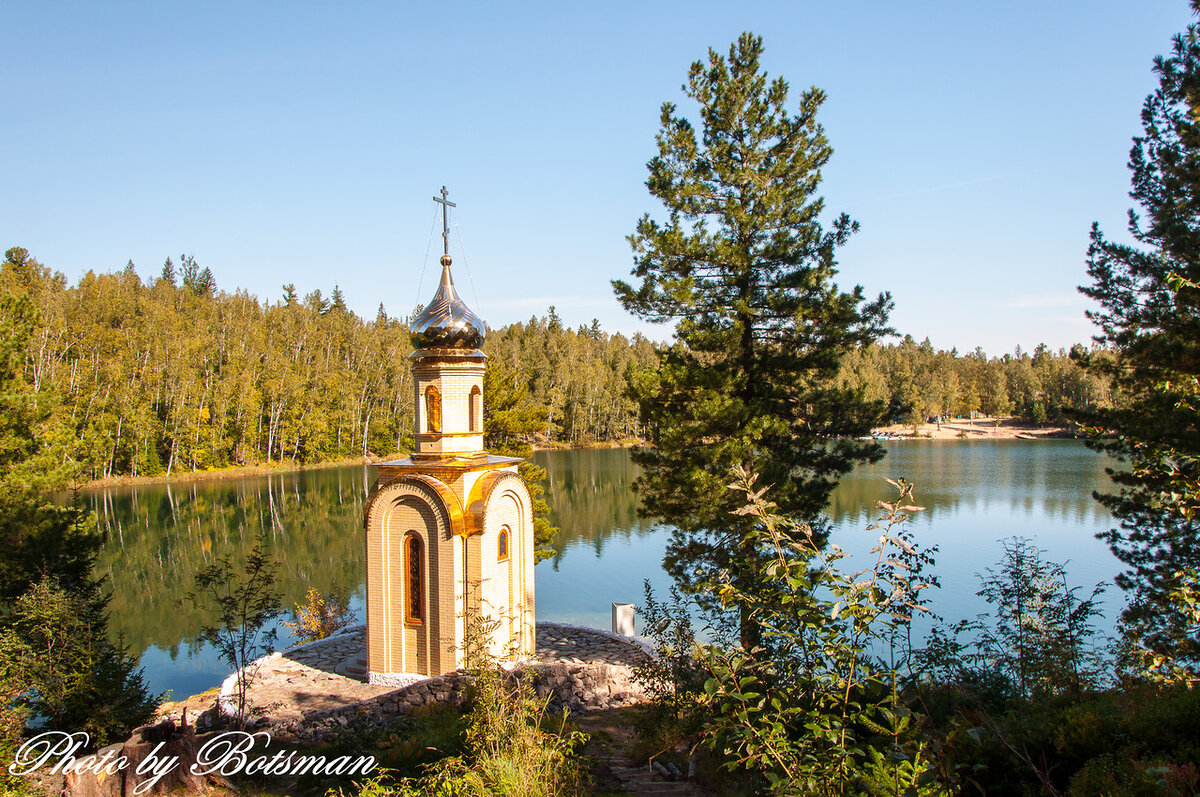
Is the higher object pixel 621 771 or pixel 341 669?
pixel 621 771

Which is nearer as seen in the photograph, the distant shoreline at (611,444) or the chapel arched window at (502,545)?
the chapel arched window at (502,545)

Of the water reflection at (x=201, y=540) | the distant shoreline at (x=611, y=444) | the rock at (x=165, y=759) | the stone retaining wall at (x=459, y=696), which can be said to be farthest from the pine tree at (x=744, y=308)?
the distant shoreline at (x=611, y=444)

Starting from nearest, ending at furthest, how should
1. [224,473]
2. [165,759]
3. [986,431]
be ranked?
[165,759] < [224,473] < [986,431]

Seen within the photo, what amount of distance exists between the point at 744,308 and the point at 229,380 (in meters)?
41.7

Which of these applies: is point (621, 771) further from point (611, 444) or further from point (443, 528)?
point (611, 444)

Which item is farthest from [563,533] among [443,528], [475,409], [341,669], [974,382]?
[974,382]

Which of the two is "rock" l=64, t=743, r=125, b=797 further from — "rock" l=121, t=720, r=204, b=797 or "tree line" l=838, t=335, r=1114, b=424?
"tree line" l=838, t=335, r=1114, b=424

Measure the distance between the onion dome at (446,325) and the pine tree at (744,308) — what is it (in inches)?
90.1

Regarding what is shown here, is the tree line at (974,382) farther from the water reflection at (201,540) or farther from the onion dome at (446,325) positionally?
the onion dome at (446,325)

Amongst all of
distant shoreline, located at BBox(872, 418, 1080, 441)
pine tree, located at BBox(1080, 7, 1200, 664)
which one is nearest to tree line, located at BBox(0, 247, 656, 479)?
pine tree, located at BBox(1080, 7, 1200, 664)

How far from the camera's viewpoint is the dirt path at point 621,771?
18.5 ft

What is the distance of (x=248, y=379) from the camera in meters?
44.9

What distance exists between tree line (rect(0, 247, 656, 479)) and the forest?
0.10 m

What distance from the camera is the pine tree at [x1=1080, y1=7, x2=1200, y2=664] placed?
8.36m
